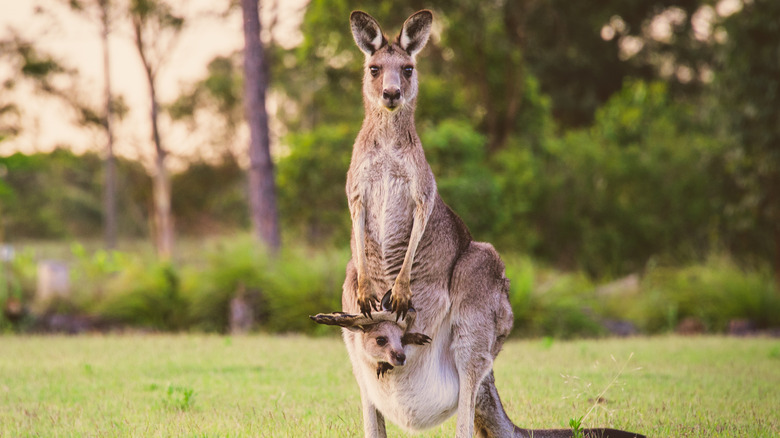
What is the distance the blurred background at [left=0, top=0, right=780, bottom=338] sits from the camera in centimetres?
1131

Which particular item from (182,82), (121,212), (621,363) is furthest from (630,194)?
(121,212)

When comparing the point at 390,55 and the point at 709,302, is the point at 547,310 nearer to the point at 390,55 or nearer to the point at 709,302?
the point at 709,302

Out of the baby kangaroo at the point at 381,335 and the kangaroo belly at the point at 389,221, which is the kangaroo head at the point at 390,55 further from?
the baby kangaroo at the point at 381,335

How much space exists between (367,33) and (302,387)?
332cm

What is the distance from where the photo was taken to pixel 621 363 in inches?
306

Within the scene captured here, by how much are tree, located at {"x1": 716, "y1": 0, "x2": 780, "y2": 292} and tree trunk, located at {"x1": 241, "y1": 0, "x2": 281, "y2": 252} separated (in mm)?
8112

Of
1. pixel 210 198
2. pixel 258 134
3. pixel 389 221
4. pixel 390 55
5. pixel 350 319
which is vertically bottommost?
pixel 350 319

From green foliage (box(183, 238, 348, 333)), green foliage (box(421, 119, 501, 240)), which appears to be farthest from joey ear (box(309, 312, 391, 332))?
green foliage (box(421, 119, 501, 240))

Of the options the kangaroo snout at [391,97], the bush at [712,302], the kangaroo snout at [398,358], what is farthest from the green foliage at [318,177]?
the kangaroo snout at [398,358]

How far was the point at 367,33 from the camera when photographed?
14.4 feet

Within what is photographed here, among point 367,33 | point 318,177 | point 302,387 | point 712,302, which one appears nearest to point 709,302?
point 712,302

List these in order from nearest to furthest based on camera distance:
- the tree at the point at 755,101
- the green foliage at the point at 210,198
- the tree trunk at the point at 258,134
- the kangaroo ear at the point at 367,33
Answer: the kangaroo ear at the point at 367,33 → the tree trunk at the point at 258,134 → the tree at the point at 755,101 → the green foliage at the point at 210,198

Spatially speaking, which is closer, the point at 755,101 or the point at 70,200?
the point at 755,101

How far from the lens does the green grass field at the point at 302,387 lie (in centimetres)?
510
